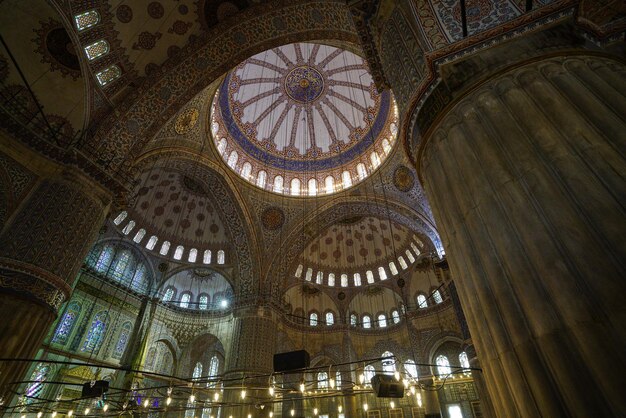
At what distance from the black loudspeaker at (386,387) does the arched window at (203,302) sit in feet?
40.8

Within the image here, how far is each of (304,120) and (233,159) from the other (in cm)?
483

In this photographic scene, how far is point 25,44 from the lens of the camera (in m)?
7.24

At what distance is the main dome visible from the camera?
49.4 ft

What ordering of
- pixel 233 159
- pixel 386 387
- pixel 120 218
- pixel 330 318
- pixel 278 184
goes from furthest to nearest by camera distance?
pixel 330 318, pixel 278 184, pixel 120 218, pixel 233 159, pixel 386 387

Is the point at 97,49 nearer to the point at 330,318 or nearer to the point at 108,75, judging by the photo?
the point at 108,75

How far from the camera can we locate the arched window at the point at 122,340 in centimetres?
1393

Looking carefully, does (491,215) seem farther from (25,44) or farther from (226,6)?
(25,44)

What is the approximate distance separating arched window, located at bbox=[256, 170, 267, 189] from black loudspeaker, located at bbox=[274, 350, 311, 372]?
9.07 meters

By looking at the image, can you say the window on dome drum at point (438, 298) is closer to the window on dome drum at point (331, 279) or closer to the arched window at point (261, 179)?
the window on dome drum at point (331, 279)

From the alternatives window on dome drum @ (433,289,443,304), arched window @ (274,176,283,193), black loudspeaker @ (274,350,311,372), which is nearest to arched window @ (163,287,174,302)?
arched window @ (274,176,283,193)

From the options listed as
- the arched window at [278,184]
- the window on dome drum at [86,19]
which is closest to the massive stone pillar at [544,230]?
the window on dome drum at [86,19]

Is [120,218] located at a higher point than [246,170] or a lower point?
lower

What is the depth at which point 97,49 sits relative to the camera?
7.95 m

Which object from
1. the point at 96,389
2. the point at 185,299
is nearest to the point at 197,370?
the point at 185,299
